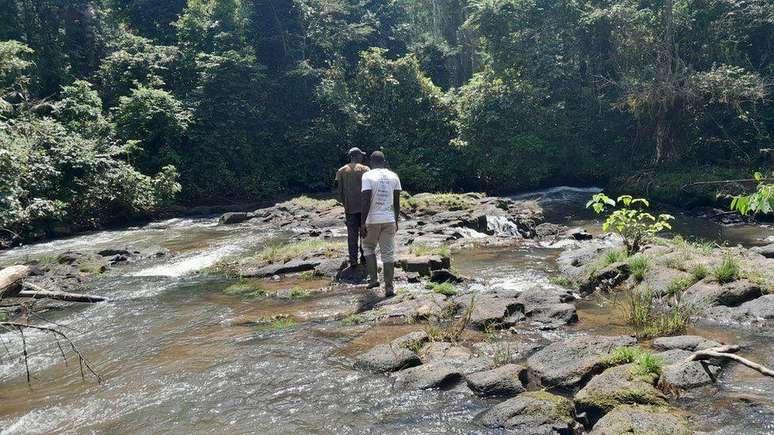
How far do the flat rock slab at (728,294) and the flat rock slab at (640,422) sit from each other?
3.85 metres

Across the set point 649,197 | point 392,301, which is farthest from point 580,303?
point 649,197

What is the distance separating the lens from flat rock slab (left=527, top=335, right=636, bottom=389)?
16.9ft

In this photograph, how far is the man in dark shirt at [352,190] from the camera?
9969 mm

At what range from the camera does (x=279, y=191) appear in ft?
103

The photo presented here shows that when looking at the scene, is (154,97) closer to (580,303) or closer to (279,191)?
(279,191)

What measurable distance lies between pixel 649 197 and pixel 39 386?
24555mm

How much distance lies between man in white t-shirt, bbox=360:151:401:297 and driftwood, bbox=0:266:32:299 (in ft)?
15.9

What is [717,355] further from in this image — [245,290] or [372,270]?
[245,290]

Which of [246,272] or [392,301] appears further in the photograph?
[246,272]

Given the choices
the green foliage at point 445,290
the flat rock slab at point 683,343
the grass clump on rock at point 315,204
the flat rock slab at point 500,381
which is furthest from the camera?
the grass clump on rock at point 315,204

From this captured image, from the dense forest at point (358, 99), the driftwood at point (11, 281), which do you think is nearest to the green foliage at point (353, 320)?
the driftwood at point (11, 281)

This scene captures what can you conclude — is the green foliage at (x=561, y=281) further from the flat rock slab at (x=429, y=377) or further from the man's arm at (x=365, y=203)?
the flat rock slab at (x=429, y=377)

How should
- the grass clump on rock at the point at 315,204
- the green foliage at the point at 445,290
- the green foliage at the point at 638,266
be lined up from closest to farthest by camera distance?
1. the green foliage at the point at 445,290
2. the green foliage at the point at 638,266
3. the grass clump on rock at the point at 315,204

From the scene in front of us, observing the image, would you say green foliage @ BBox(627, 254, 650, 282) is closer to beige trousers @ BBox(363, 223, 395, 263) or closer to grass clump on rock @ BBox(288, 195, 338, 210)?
beige trousers @ BBox(363, 223, 395, 263)
